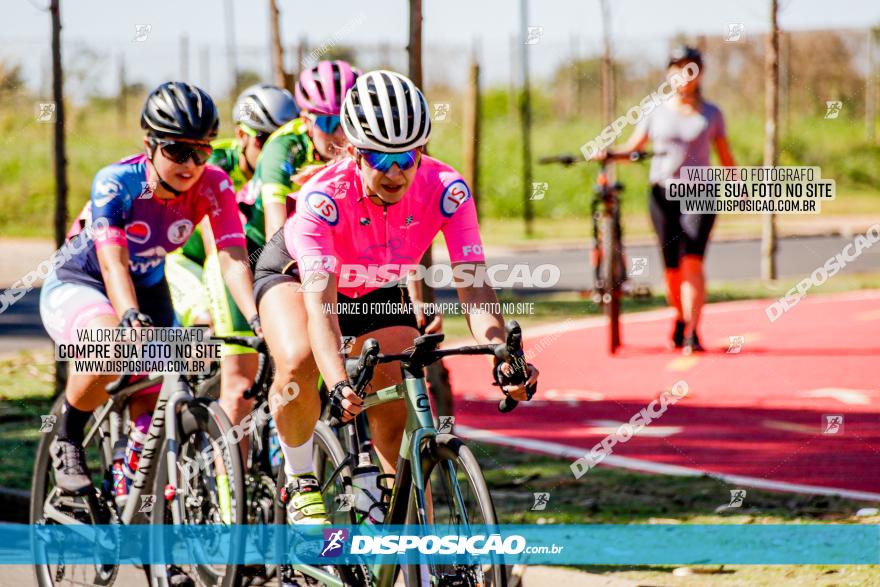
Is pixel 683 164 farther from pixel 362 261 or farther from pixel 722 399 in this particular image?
pixel 362 261

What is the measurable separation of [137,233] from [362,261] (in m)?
1.32

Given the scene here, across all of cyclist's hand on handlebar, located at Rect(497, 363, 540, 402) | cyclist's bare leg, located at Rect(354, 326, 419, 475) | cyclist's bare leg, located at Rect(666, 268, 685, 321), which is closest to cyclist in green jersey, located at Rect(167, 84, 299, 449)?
cyclist's bare leg, located at Rect(354, 326, 419, 475)

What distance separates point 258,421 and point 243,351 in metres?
0.66

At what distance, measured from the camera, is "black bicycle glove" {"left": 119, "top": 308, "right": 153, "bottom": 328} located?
4.95 metres

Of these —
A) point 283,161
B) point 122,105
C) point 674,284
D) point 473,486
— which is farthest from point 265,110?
point 122,105

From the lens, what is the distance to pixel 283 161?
586cm

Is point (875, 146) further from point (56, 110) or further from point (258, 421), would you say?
point (258, 421)

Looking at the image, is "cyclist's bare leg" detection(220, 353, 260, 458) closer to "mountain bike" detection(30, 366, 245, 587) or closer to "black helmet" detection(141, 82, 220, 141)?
"mountain bike" detection(30, 366, 245, 587)

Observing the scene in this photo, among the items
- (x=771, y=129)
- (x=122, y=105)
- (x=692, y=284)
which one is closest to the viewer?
(x=692, y=284)

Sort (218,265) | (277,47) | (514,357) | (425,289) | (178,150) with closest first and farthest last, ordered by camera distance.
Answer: (514,357)
(178,150)
(218,265)
(425,289)
(277,47)

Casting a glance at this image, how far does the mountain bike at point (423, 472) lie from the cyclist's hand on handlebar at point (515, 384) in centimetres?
2

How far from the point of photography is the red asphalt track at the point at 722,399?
7.26 metres

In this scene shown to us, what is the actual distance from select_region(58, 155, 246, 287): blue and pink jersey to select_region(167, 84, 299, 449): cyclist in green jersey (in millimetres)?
296

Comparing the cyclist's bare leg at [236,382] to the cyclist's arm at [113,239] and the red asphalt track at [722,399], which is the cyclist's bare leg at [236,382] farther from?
the red asphalt track at [722,399]
